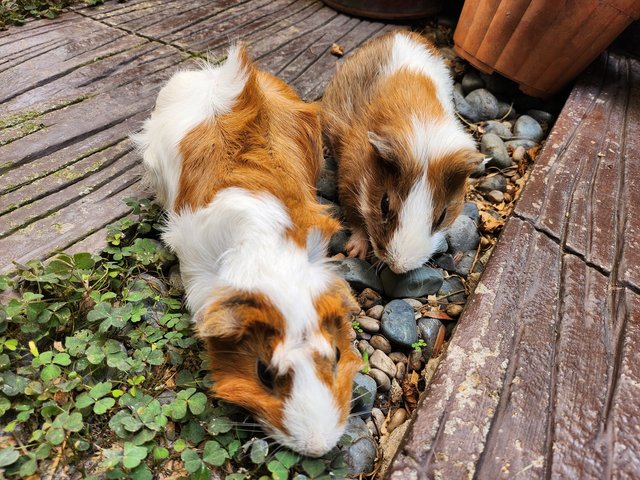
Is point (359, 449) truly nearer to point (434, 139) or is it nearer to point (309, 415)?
point (309, 415)

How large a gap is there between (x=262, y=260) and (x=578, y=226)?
1470 mm

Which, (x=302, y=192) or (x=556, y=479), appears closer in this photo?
(x=556, y=479)

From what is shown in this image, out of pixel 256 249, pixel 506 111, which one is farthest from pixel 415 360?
pixel 506 111

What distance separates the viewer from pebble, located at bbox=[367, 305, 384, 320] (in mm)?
1901

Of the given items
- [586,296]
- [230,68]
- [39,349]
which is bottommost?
[39,349]

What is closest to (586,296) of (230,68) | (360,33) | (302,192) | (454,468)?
(454,468)

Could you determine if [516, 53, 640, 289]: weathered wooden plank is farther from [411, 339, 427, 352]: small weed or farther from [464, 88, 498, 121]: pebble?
[411, 339, 427, 352]: small weed

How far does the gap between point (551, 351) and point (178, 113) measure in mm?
1624

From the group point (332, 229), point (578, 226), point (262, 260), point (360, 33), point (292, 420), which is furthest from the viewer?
point (360, 33)

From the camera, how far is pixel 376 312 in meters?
1.91

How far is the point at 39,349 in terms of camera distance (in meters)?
1.45

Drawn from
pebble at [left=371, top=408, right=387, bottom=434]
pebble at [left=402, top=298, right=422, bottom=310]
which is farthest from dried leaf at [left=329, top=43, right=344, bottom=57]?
pebble at [left=371, top=408, right=387, bottom=434]

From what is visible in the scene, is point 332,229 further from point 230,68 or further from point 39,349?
point 39,349

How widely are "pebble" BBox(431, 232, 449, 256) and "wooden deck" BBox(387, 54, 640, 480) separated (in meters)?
0.25
